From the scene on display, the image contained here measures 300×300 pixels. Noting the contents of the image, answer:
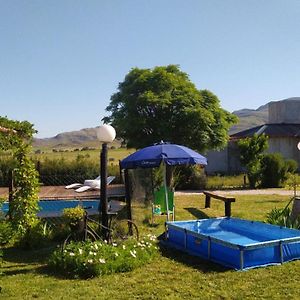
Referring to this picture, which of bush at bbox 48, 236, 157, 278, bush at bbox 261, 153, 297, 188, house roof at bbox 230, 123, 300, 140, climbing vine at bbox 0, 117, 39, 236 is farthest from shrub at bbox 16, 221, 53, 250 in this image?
house roof at bbox 230, 123, 300, 140

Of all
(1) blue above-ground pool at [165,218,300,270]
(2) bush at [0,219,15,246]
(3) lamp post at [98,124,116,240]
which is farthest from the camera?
(2) bush at [0,219,15,246]

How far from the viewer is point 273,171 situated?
76.5ft

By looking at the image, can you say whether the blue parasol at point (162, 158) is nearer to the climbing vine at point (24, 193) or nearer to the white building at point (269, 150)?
the climbing vine at point (24, 193)

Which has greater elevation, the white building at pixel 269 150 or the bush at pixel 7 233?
the white building at pixel 269 150

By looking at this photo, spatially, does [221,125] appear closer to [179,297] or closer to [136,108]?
[136,108]

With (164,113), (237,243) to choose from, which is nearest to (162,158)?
(237,243)

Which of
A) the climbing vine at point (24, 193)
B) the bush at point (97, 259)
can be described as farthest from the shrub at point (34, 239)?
the bush at point (97, 259)

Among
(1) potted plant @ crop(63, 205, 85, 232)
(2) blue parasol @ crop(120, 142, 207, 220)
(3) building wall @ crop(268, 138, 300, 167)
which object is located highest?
(3) building wall @ crop(268, 138, 300, 167)

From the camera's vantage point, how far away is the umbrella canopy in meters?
10.5

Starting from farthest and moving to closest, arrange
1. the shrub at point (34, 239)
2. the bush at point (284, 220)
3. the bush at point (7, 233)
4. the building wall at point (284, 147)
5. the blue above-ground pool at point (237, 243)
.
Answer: the building wall at point (284, 147) < the bush at point (284, 220) < the shrub at point (34, 239) < the bush at point (7, 233) < the blue above-ground pool at point (237, 243)

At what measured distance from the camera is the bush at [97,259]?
746 centimetres

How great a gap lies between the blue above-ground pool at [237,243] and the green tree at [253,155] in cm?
1216

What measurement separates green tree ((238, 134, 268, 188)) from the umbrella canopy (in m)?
13.0

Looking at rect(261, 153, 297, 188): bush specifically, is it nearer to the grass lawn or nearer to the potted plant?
the grass lawn
